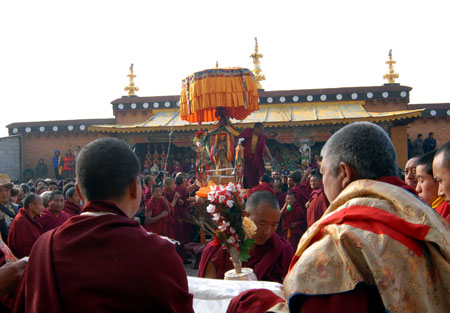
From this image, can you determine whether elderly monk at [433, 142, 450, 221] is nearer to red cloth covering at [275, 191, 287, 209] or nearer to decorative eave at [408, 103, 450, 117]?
red cloth covering at [275, 191, 287, 209]

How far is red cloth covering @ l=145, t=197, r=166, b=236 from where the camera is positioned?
297 inches

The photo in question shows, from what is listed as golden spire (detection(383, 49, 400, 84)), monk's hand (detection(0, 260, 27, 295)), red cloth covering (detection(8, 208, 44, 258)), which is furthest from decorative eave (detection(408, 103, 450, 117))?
monk's hand (detection(0, 260, 27, 295))

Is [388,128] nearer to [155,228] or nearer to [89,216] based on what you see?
[155,228]

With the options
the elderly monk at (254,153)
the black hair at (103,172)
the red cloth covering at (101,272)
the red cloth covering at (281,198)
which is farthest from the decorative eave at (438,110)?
the red cloth covering at (101,272)

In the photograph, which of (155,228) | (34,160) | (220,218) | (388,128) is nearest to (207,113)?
(155,228)

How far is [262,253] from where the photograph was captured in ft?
10.3

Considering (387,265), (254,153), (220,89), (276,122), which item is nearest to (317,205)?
(254,153)

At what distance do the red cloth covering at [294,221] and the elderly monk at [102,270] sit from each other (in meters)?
5.66

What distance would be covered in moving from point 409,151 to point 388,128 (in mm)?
2196

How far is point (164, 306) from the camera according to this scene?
1.55 metres

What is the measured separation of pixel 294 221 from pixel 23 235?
4.31 m

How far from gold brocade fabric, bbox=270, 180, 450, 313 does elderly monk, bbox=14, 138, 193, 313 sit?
462mm

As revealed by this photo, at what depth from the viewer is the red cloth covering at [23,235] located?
4301 mm

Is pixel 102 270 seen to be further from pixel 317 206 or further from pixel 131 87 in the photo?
pixel 131 87
